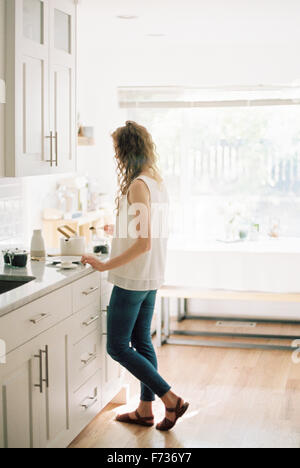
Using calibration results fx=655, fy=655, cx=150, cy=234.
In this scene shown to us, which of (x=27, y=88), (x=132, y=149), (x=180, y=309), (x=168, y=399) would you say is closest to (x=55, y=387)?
(x=168, y=399)

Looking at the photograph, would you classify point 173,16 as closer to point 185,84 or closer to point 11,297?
point 185,84

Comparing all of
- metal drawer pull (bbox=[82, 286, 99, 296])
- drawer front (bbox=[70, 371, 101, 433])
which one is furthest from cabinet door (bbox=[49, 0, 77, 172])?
drawer front (bbox=[70, 371, 101, 433])

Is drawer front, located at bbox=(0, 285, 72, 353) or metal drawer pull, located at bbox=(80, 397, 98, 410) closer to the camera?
drawer front, located at bbox=(0, 285, 72, 353)

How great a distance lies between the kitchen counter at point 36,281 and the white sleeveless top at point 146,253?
203 mm

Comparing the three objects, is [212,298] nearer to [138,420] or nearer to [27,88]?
[138,420]

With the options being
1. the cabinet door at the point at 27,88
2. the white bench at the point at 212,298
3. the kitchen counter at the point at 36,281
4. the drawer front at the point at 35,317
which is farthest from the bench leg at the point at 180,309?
the drawer front at the point at 35,317

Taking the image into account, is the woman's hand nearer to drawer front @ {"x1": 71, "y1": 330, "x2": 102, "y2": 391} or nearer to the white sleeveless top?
the white sleeveless top

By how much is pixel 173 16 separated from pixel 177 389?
242 centimetres

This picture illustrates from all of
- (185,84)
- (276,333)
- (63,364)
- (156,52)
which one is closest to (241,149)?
(185,84)

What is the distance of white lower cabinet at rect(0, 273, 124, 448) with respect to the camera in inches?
97.0

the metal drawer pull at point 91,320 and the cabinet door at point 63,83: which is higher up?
the cabinet door at point 63,83

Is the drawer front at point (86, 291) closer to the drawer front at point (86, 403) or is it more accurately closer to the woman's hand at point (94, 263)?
the woman's hand at point (94, 263)

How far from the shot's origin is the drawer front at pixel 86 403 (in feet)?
10.3

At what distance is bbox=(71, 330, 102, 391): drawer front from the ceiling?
1941 millimetres
